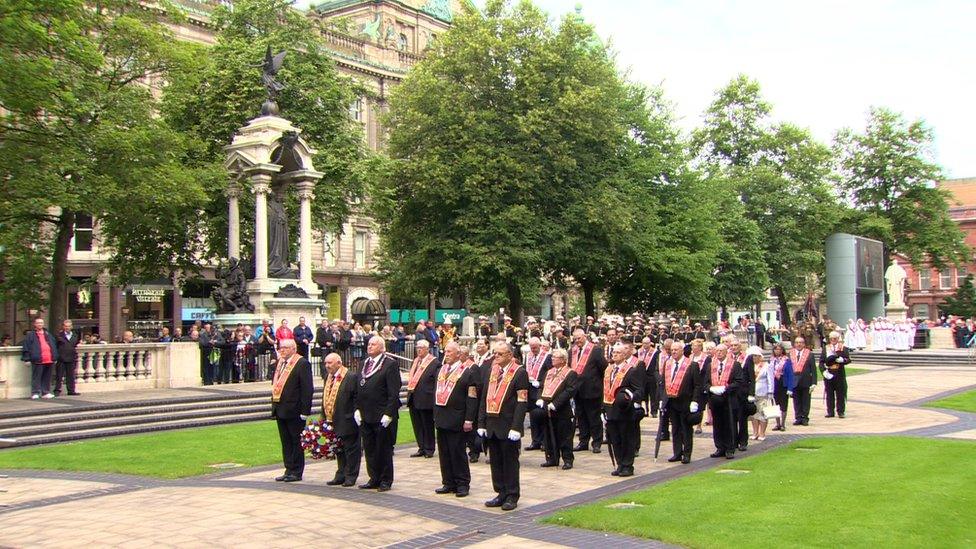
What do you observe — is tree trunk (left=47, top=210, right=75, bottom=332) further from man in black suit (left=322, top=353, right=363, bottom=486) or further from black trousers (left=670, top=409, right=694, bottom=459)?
black trousers (left=670, top=409, right=694, bottom=459)

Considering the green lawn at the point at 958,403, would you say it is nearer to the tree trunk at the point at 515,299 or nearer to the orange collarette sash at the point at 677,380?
the orange collarette sash at the point at 677,380

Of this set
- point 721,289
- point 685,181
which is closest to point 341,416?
point 685,181

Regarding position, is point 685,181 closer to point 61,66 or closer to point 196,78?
point 196,78

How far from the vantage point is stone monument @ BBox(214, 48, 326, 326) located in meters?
28.8

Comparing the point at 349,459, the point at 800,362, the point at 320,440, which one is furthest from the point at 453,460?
the point at 800,362

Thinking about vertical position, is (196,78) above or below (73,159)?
above

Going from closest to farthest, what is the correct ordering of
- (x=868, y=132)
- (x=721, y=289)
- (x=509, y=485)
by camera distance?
(x=509, y=485)
(x=721, y=289)
(x=868, y=132)

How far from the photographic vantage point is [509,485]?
37.3 ft

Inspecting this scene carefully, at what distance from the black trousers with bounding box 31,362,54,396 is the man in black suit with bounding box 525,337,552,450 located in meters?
11.9

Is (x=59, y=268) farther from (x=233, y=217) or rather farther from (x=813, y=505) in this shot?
(x=813, y=505)

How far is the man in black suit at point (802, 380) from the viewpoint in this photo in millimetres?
19984

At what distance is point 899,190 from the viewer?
209 ft

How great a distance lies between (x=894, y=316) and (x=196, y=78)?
42.4 metres

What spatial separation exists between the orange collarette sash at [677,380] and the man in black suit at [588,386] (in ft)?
3.56
